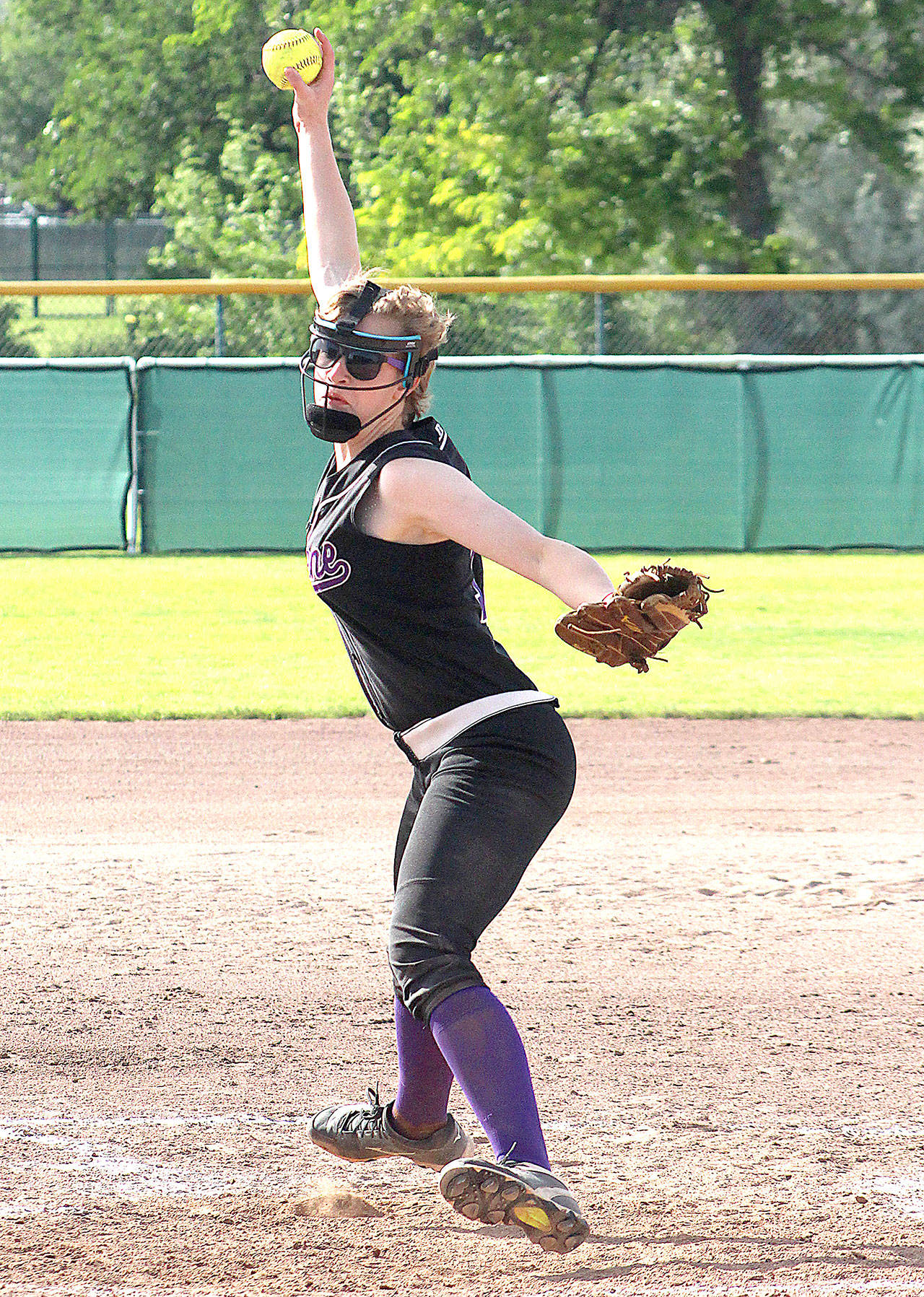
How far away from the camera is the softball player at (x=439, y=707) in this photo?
2.69 metres

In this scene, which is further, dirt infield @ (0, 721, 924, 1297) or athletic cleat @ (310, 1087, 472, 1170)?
athletic cleat @ (310, 1087, 472, 1170)

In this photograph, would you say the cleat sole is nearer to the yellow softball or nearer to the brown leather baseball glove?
the brown leather baseball glove

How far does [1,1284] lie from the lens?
284cm

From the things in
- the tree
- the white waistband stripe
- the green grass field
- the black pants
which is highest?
the tree

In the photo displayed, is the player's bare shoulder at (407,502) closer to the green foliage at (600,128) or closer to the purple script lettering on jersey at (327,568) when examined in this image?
the purple script lettering on jersey at (327,568)

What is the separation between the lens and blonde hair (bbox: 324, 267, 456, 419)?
9.73 feet

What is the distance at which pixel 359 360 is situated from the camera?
2949mm

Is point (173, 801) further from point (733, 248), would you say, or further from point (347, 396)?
point (733, 248)

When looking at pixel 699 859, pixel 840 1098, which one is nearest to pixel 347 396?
pixel 840 1098

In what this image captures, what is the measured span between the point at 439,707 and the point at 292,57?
73.1 inches

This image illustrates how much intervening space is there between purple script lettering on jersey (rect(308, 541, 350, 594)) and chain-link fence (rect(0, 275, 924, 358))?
11.6 metres

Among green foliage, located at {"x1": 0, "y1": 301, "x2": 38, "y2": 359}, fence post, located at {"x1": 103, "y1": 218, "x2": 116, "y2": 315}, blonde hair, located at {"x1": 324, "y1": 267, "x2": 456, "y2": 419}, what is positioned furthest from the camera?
fence post, located at {"x1": 103, "y1": 218, "x2": 116, "y2": 315}

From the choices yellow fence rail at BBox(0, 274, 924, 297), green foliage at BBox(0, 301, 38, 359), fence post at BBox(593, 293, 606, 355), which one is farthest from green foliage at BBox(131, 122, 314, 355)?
fence post at BBox(593, 293, 606, 355)

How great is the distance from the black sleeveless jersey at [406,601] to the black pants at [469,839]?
10cm
